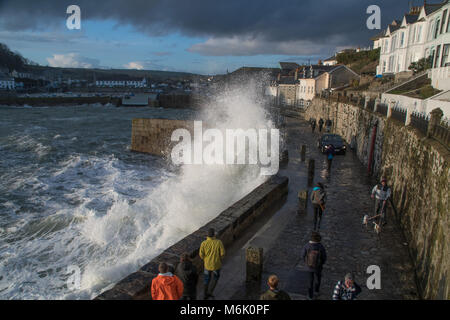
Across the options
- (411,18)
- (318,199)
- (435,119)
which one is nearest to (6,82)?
(411,18)

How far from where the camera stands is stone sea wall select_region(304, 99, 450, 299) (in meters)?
5.29

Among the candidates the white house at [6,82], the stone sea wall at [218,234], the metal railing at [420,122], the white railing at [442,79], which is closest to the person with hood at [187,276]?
the stone sea wall at [218,234]

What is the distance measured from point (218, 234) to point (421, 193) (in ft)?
15.2

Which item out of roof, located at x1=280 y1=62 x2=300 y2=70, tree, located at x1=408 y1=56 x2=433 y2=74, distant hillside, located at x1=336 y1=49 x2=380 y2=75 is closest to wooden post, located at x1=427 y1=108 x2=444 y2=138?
tree, located at x1=408 y1=56 x2=433 y2=74

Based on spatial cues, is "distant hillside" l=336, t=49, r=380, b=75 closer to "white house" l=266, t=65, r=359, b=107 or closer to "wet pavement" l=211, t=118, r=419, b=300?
"white house" l=266, t=65, r=359, b=107

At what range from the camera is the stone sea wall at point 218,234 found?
5293 mm

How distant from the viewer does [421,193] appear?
7.23 meters

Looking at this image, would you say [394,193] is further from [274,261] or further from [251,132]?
[251,132]

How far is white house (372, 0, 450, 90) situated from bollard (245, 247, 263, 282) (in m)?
13.7

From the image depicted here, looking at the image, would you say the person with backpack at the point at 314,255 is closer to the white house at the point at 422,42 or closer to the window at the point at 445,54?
the white house at the point at 422,42

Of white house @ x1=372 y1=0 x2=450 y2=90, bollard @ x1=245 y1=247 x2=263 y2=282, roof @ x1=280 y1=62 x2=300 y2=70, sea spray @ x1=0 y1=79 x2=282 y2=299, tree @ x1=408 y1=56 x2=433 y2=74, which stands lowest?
sea spray @ x1=0 y1=79 x2=282 y2=299

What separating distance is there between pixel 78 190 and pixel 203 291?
12.8 meters

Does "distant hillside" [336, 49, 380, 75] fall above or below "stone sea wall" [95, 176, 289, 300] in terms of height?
above

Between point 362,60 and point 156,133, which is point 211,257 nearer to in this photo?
point 156,133
